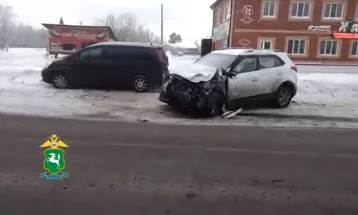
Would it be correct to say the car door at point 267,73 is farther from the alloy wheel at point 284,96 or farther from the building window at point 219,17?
the building window at point 219,17

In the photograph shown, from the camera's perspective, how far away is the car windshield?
365 inches

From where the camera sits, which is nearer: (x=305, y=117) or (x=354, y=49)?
(x=305, y=117)

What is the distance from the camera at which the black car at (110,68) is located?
12.0 metres

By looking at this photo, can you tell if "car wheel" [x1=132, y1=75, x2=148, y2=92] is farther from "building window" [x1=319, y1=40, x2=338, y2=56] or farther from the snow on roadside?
"building window" [x1=319, y1=40, x2=338, y2=56]

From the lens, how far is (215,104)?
28.0ft

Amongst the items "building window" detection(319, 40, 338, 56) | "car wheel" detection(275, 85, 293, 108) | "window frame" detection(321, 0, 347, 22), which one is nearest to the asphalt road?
"car wheel" detection(275, 85, 293, 108)

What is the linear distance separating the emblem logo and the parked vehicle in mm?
3533

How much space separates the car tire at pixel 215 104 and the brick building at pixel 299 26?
69.0ft

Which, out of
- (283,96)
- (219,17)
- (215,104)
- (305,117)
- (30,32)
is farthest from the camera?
(30,32)

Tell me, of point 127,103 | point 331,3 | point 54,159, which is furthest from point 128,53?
point 331,3

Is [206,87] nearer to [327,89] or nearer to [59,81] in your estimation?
[59,81]

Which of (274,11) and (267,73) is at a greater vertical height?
(274,11)

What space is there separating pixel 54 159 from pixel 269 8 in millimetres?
27013

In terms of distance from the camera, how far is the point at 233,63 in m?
9.20
